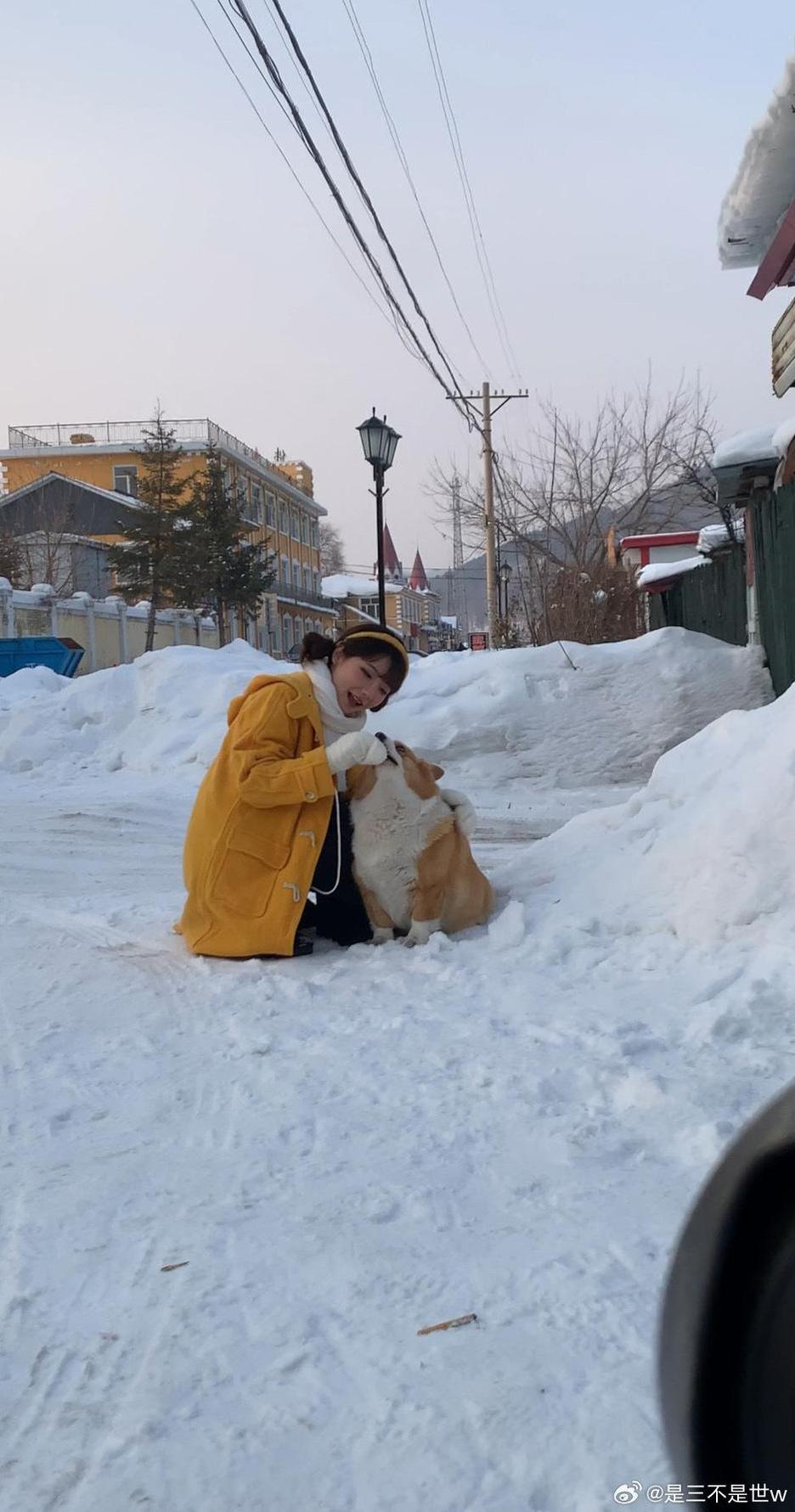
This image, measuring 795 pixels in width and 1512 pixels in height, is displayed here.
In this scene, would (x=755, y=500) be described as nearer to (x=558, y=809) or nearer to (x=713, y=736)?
(x=558, y=809)

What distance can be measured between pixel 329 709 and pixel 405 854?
654 millimetres

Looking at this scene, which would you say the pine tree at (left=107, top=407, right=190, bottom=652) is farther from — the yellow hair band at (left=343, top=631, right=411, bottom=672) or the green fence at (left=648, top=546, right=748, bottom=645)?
the yellow hair band at (left=343, top=631, right=411, bottom=672)

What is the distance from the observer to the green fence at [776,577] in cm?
916

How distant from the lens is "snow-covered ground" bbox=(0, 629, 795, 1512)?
1688 mm

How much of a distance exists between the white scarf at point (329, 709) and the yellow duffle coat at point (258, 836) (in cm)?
7

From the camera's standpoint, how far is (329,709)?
4.51 metres

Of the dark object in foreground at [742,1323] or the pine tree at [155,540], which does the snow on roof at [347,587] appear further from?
the dark object in foreground at [742,1323]

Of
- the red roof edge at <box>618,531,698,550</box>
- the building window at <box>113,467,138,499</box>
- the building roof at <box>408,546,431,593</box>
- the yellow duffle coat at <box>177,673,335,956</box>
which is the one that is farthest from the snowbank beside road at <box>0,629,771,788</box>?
the building roof at <box>408,546,431,593</box>

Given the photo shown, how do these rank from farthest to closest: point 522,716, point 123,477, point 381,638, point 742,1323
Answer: point 123,477 < point 522,716 < point 381,638 < point 742,1323


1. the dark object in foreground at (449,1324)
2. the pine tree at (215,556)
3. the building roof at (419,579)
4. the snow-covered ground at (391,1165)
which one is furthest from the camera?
the building roof at (419,579)

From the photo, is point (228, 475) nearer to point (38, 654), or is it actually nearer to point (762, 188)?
point (38, 654)

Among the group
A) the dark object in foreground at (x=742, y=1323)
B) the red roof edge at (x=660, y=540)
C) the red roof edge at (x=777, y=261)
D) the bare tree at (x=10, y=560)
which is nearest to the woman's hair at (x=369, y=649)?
the dark object in foreground at (x=742, y=1323)

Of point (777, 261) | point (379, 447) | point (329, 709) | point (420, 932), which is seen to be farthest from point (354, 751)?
point (379, 447)

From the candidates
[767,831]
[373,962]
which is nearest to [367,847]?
[373,962]
